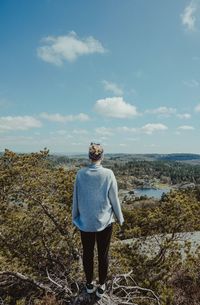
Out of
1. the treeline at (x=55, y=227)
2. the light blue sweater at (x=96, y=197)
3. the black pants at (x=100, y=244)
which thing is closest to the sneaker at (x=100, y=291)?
the black pants at (x=100, y=244)

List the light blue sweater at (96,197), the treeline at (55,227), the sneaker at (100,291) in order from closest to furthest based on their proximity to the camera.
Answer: the light blue sweater at (96,197) → the sneaker at (100,291) → the treeline at (55,227)

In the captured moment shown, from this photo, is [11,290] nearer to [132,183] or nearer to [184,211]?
[184,211]

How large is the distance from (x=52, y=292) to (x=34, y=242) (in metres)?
3.08

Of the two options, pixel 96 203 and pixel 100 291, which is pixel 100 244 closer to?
pixel 96 203

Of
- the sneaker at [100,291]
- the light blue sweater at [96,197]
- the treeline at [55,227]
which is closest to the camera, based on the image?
the light blue sweater at [96,197]

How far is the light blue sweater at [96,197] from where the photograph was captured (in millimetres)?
3582

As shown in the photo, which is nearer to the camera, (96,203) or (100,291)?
(96,203)

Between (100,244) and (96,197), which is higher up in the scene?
(96,197)

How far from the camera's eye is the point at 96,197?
3623 mm

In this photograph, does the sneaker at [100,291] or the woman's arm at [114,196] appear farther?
the sneaker at [100,291]

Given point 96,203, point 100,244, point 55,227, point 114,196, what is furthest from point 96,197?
point 55,227

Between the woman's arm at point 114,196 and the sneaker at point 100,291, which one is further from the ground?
the woman's arm at point 114,196

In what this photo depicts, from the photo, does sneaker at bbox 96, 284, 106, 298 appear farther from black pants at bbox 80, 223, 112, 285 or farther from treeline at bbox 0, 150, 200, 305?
treeline at bbox 0, 150, 200, 305

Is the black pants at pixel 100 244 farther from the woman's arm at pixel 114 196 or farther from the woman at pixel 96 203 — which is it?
the woman's arm at pixel 114 196
